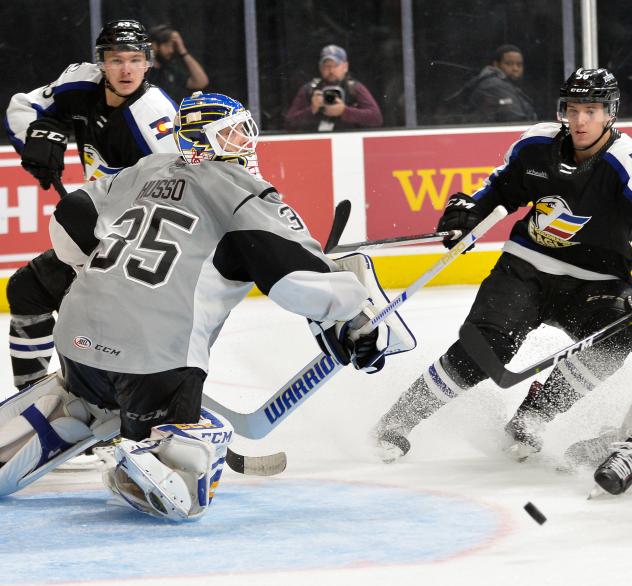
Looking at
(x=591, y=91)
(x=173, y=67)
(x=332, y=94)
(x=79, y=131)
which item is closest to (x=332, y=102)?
(x=332, y=94)

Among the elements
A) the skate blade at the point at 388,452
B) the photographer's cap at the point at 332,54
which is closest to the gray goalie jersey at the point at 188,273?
the skate blade at the point at 388,452

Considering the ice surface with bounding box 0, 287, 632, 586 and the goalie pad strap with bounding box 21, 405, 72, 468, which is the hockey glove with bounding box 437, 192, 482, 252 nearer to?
the ice surface with bounding box 0, 287, 632, 586

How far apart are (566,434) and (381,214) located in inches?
111

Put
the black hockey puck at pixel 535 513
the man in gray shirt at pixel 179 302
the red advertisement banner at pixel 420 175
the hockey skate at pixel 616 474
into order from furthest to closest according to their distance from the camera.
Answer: the red advertisement banner at pixel 420 175 < the hockey skate at pixel 616 474 < the man in gray shirt at pixel 179 302 < the black hockey puck at pixel 535 513

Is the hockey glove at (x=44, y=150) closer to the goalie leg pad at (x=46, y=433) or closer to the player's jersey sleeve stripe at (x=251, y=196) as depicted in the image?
the goalie leg pad at (x=46, y=433)

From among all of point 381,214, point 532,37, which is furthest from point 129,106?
point 532,37

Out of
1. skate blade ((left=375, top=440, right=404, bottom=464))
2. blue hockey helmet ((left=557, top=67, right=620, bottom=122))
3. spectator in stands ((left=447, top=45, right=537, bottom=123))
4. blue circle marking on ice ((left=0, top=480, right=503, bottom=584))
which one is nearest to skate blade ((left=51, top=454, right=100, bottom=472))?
blue circle marking on ice ((left=0, top=480, right=503, bottom=584))

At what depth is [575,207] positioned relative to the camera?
3.23m

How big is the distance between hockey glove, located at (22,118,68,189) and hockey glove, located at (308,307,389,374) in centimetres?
102

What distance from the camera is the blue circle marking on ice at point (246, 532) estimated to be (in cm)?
227

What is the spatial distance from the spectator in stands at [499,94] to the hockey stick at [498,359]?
11.1ft

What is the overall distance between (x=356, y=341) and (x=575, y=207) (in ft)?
2.70

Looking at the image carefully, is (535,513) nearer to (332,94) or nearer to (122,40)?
(122,40)

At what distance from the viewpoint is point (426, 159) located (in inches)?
241
